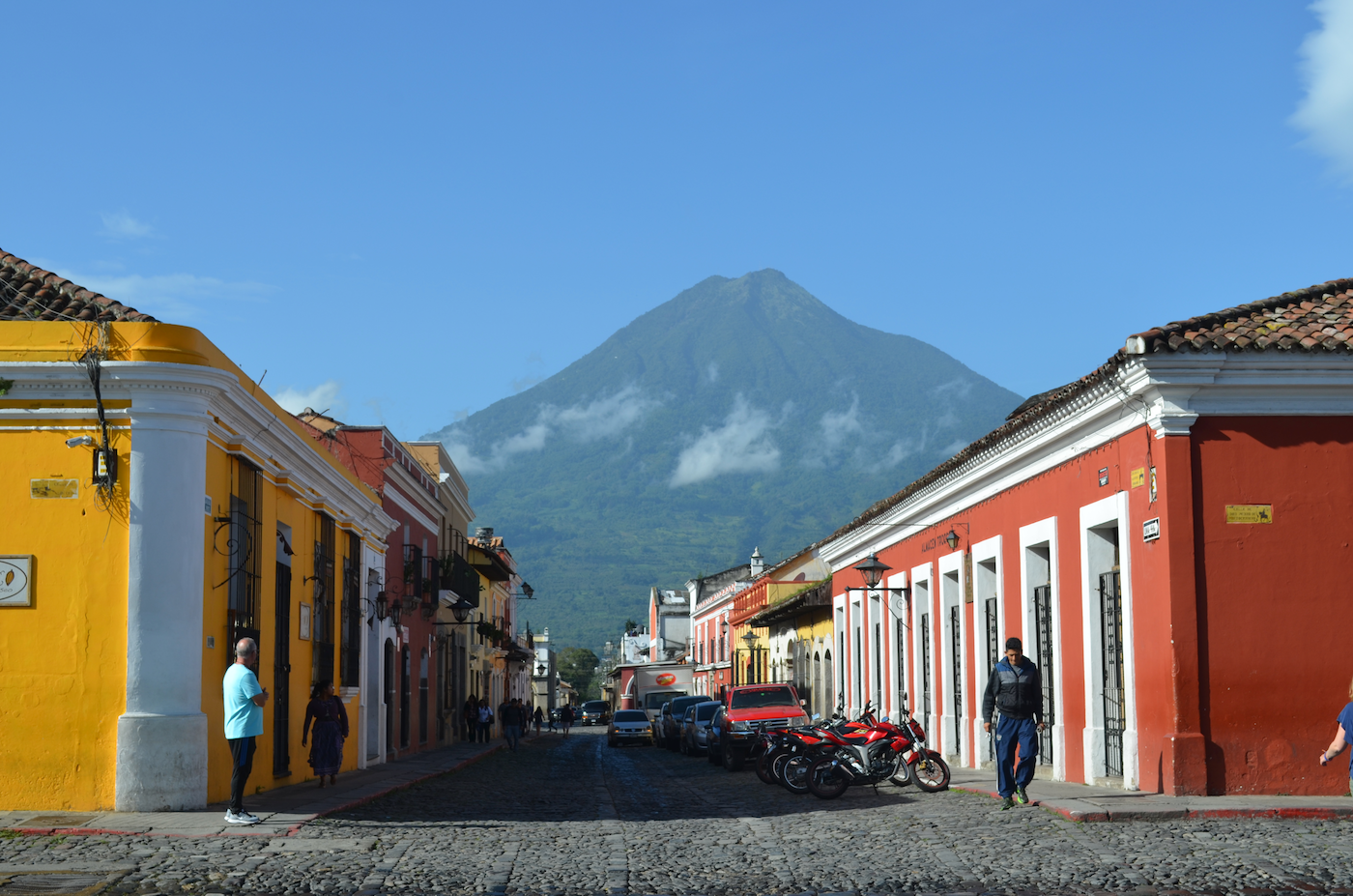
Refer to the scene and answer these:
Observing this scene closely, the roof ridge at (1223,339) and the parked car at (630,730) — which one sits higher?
the roof ridge at (1223,339)

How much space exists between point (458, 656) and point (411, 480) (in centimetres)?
1035

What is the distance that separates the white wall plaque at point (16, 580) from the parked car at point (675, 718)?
914 inches

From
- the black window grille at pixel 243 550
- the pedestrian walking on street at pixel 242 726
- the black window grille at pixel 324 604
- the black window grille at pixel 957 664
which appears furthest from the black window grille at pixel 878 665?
the pedestrian walking on street at pixel 242 726

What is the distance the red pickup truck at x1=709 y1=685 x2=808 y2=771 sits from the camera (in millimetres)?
25250

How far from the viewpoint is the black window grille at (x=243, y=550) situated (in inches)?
590

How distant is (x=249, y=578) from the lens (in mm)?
15789

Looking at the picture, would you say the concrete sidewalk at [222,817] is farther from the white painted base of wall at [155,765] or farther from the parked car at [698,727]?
the parked car at [698,727]

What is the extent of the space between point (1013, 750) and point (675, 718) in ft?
79.3

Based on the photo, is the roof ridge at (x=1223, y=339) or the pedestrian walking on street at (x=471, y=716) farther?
the pedestrian walking on street at (x=471, y=716)

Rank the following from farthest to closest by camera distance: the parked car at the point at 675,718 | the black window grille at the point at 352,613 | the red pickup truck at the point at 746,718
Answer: the parked car at the point at 675,718, the red pickup truck at the point at 746,718, the black window grille at the point at 352,613

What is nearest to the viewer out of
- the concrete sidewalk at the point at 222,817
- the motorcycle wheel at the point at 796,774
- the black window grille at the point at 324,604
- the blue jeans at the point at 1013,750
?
the concrete sidewalk at the point at 222,817

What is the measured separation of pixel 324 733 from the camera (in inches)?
684

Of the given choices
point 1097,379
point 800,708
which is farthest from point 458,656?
point 1097,379

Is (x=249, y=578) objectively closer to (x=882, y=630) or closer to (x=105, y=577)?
(x=105, y=577)
